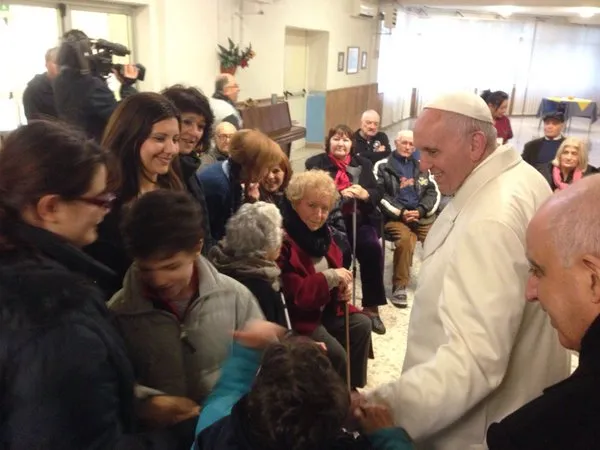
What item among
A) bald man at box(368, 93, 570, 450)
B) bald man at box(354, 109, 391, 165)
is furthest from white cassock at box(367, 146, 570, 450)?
bald man at box(354, 109, 391, 165)

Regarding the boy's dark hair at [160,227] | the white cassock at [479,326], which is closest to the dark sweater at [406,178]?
the white cassock at [479,326]

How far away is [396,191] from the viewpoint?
4223 mm

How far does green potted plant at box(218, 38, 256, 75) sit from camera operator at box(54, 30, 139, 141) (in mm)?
3738

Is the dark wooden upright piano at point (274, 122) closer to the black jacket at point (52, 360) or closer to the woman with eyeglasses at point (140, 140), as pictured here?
the woman with eyeglasses at point (140, 140)

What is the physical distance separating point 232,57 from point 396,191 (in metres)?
3.04

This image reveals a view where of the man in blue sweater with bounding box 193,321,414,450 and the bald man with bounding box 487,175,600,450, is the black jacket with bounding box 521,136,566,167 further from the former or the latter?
the man in blue sweater with bounding box 193,321,414,450

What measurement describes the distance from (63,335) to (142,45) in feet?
15.7

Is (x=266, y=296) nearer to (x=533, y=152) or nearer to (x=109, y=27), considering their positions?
(x=109, y=27)

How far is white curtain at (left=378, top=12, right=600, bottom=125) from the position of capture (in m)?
14.6

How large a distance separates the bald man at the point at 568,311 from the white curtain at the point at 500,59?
13398 mm

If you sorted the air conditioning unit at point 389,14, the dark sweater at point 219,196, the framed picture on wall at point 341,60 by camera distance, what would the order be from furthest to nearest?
the air conditioning unit at point 389,14, the framed picture on wall at point 341,60, the dark sweater at point 219,196

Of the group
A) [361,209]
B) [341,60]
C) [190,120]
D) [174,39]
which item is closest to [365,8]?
[341,60]

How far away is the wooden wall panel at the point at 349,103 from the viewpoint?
9.52m

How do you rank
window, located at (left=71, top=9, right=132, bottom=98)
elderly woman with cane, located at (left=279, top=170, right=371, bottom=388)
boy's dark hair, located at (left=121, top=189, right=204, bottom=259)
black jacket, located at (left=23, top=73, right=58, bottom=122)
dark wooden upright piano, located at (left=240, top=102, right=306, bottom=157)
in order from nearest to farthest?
boy's dark hair, located at (left=121, top=189, right=204, bottom=259)
elderly woman with cane, located at (left=279, top=170, right=371, bottom=388)
black jacket, located at (left=23, top=73, right=58, bottom=122)
window, located at (left=71, top=9, right=132, bottom=98)
dark wooden upright piano, located at (left=240, top=102, right=306, bottom=157)
